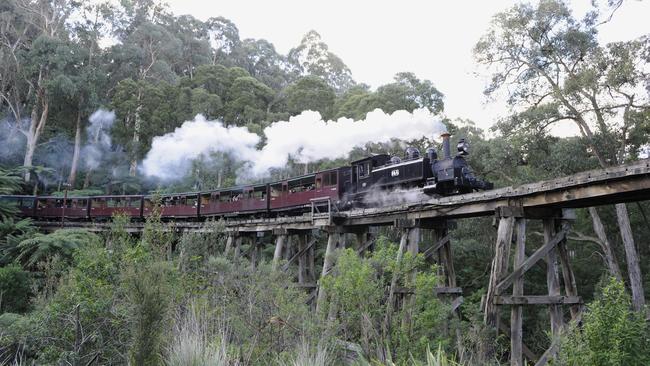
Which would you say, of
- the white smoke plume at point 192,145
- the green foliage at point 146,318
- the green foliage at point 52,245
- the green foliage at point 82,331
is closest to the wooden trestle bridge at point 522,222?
the green foliage at point 146,318

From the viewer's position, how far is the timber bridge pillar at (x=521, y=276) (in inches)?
343

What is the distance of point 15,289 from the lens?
1869cm

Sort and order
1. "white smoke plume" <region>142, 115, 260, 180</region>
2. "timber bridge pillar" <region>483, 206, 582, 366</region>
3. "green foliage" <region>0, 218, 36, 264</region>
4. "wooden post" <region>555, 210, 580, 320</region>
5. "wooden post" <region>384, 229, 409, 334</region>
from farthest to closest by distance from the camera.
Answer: "white smoke plume" <region>142, 115, 260, 180</region> < "green foliage" <region>0, 218, 36, 264</region> < "wooden post" <region>555, 210, 580, 320</region> < "timber bridge pillar" <region>483, 206, 582, 366</region> < "wooden post" <region>384, 229, 409, 334</region>

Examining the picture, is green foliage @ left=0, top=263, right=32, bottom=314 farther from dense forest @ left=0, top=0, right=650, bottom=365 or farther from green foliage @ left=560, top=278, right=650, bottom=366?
green foliage @ left=560, top=278, right=650, bottom=366

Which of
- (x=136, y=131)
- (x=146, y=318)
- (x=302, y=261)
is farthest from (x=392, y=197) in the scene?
(x=136, y=131)

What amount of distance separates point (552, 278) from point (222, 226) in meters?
11.6

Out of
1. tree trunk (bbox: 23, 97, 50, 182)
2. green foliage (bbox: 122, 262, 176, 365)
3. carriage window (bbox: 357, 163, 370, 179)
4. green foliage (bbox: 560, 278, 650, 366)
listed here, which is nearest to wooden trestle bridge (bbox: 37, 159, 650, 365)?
green foliage (bbox: 560, 278, 650, 366)

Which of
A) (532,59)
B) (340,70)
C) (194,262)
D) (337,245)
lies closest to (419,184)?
(337,245)

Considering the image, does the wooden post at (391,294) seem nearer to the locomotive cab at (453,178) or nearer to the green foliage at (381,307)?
the green foliage at (381,307)

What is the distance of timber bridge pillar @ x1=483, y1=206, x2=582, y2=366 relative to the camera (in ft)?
28.6

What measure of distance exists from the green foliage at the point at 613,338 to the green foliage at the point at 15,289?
19.1 metres

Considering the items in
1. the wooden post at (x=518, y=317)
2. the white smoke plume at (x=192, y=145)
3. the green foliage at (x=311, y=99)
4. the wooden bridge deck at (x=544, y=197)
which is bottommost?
the wooden post at (x=518, y=317)

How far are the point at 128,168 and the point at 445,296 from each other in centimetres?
3562

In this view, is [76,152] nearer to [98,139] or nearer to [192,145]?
[98,139]
